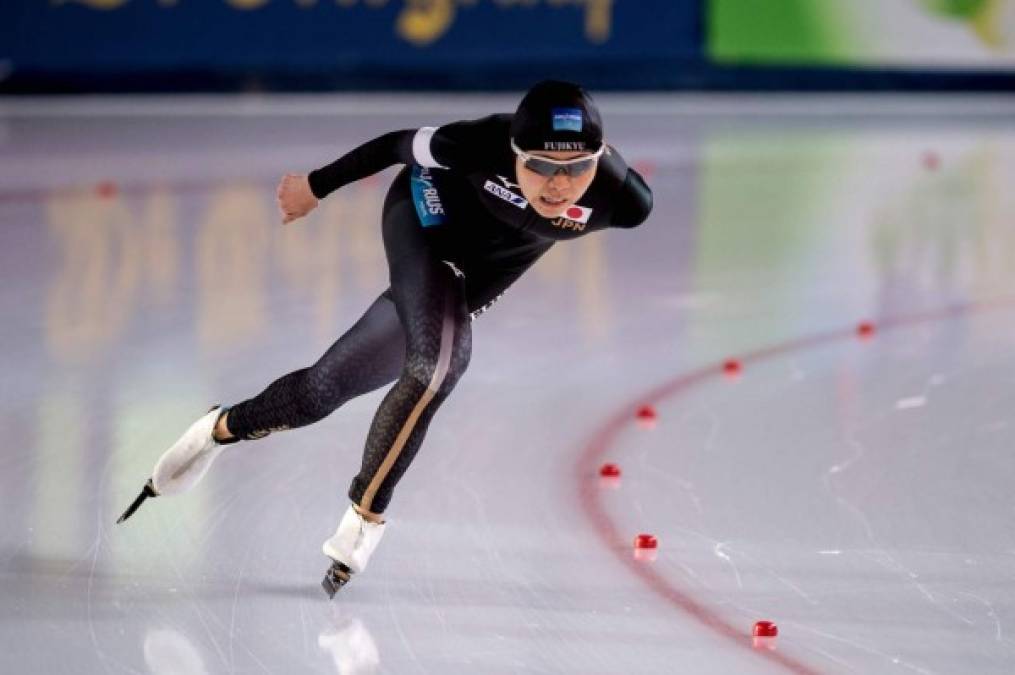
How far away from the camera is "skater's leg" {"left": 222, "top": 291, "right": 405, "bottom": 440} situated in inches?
141

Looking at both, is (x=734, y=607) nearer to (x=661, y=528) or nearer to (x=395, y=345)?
A: (x=661, y=528)

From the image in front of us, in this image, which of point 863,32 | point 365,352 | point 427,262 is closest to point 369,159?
point 427,262

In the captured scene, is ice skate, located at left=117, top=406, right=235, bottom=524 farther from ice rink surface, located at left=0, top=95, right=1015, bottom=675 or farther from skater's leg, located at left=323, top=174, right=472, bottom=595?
skater's leg, located at left=323, top=174, right=472, bottom=595

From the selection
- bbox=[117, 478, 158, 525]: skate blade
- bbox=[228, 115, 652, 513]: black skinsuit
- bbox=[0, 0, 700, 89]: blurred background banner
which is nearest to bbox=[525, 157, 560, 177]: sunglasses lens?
bbox=[228, 115, 652, 513]: black skinsuit

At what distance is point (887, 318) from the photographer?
6289mm

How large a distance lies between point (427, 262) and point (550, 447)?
4.03 ft

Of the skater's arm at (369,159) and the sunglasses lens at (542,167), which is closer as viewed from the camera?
the sunglasses lens at (542,167)

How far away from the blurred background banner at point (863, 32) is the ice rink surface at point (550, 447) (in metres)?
4.15

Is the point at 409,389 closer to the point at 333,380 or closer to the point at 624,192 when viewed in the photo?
the point at 333,380

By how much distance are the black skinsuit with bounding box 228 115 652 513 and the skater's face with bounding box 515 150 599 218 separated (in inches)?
4.6

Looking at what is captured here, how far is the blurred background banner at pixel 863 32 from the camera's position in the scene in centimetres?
1302

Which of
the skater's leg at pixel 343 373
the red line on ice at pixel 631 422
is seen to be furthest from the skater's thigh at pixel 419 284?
the red line on ice at pixel 631 422

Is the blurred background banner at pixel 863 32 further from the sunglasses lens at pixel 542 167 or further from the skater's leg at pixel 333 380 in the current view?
the sunglasses lens at pixel 542 167

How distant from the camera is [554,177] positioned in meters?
3.30
